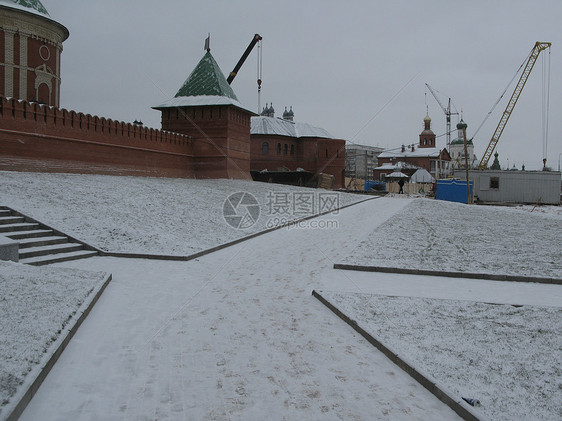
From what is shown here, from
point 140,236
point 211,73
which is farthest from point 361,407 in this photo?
point 211,73

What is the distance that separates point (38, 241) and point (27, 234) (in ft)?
1.21

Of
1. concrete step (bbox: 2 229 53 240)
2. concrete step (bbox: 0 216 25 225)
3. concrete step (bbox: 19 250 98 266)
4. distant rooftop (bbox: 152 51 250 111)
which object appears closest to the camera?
Answer: concrete step (bbox: 19 250 98 266)

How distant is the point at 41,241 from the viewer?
26.2ft

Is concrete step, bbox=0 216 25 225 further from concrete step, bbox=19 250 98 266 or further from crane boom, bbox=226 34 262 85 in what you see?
crane boom, bbox=226 34 262 85

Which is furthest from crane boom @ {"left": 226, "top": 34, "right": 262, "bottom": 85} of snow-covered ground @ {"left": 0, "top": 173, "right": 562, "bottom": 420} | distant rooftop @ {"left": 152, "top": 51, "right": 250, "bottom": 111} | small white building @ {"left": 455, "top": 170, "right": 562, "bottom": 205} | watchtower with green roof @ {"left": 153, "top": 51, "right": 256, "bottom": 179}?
snow-covered ground @ {"left": 0, "top": 173, "right": 562, "bottom": 420}

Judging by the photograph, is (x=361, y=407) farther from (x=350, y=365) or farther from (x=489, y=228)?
(x=489, y=228)

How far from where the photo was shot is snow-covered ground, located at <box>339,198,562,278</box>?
787cm

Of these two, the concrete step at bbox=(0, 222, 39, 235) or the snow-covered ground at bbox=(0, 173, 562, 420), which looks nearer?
the snow-covered ground at bbox=(0, 173, 562, 420)

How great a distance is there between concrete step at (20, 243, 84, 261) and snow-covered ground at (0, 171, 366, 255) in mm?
432

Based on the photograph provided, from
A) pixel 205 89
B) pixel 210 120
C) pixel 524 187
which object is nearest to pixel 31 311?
pixel 210 120

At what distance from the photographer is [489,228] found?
12.9 m

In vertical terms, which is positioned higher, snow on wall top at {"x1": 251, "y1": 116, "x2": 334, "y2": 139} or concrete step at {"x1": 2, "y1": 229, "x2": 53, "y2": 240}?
snow on wall top at {"x1": 251, "y1": 116, "x2": 334, "y2": 139}

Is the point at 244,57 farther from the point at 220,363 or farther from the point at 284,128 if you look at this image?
the point at 220,363

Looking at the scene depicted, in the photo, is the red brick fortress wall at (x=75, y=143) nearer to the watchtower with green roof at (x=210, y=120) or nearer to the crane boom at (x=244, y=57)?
the watchtower with green roof at (x=210, y=120)
